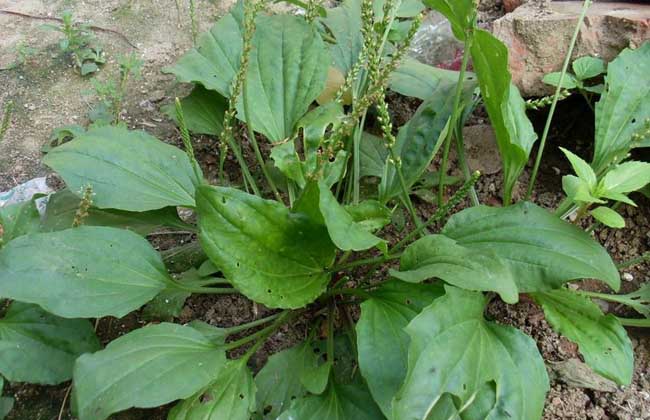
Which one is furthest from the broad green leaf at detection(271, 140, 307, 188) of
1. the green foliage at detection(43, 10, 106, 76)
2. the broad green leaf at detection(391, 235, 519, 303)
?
the green foliage at detection(43, 10, 106, 76)

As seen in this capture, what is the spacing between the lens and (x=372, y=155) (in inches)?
84.6

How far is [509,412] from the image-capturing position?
4.52 feet

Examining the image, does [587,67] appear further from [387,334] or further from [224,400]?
[224,400]

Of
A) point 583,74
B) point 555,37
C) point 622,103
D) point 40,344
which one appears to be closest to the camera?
point 40,344

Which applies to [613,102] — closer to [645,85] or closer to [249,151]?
[645,85]

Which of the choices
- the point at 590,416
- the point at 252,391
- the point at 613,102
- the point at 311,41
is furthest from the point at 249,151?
the point at 590,416

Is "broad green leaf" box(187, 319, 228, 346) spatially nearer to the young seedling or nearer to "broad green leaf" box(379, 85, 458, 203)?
"broad green leaf" box(379, 85, 458, 203)

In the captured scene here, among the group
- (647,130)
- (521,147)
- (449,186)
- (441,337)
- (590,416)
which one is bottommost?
(590,416)

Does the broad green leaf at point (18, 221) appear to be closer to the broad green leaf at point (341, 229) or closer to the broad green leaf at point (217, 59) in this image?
the broad green leaf at point (217, 59)

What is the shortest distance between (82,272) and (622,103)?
5.37ft

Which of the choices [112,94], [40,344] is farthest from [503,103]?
[112,94]

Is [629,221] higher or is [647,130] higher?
[647,130]

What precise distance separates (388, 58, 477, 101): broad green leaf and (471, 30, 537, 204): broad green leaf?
12.7 inches

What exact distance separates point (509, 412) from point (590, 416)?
477 mm
